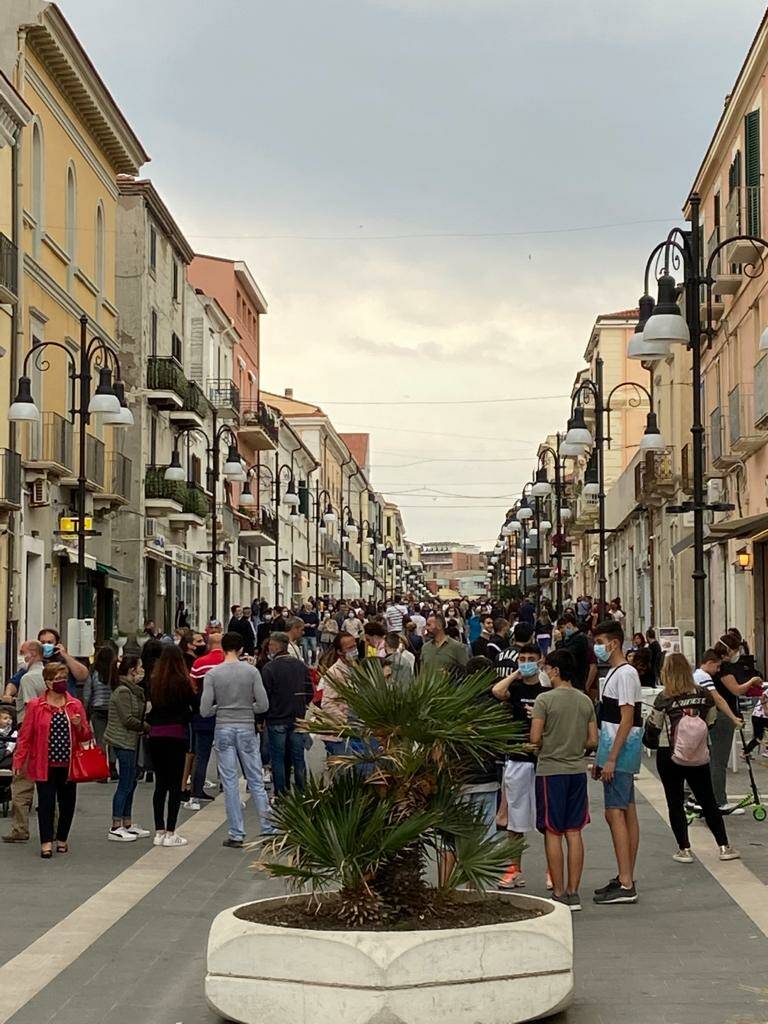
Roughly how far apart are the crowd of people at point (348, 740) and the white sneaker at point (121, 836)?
12mm

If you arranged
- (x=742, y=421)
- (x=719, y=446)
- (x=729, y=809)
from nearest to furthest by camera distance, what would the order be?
(x=729, y=809) < (x=742, y=421) < (x=719, y=446)

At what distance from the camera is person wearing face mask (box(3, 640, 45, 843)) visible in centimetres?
1376

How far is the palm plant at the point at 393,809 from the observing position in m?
7.75

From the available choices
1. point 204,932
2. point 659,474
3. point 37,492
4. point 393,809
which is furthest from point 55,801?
point 659,474

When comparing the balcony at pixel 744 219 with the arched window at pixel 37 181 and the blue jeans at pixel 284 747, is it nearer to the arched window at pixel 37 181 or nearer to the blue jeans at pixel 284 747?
the arched window at pixel 37 181

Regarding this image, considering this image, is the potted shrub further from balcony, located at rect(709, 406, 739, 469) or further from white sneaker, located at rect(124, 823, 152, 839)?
balcony, located at rect(709, 406, 739, 469)

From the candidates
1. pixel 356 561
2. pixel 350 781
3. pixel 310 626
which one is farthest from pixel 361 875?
pixel 356 561

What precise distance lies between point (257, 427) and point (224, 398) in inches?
229

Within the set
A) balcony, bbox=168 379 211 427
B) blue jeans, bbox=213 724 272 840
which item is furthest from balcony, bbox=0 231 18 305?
balcony, bbox=168 379 211 427

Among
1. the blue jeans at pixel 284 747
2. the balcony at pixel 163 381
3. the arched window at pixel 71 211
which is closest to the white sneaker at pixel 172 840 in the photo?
the blue jeans at pixel 284 747

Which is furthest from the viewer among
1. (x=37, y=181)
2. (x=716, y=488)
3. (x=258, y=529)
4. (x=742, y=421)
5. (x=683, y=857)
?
(x=258, y=529)

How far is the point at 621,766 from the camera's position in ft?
36.6

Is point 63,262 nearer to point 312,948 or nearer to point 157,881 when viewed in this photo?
point 157,881

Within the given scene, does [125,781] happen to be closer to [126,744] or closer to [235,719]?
[126,744]
